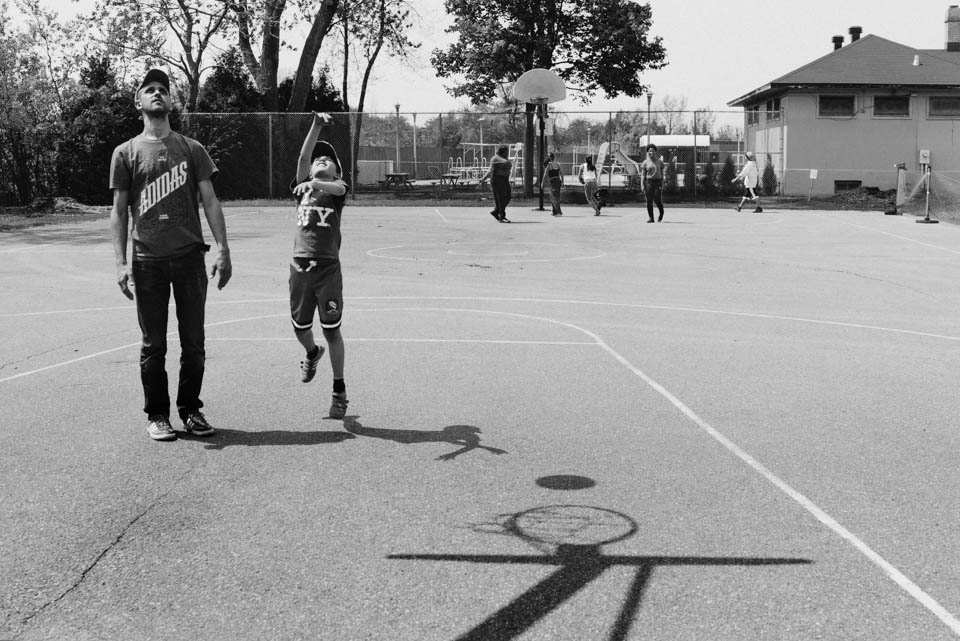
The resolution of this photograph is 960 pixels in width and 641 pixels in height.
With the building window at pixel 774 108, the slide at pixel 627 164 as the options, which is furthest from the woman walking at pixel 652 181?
the building window at pixel 774 108

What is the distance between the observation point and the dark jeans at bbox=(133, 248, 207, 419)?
22.5ft

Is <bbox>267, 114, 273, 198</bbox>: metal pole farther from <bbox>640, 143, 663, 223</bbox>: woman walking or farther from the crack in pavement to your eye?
the crack in pavement

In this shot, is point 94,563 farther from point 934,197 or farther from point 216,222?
point 934,197

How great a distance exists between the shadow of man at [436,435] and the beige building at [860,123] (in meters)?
42.7

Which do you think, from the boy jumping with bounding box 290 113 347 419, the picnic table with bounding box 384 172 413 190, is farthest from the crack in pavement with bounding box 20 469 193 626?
the picnic table with bounding box 384 172 413 190

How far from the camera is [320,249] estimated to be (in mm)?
7309

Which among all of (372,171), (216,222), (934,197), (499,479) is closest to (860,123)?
(934,197)

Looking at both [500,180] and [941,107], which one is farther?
[941,107]

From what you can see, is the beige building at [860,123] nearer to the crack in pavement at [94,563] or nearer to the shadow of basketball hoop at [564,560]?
the shadow of basketball hoop at [564,560]

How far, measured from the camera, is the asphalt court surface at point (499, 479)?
4.11 metres

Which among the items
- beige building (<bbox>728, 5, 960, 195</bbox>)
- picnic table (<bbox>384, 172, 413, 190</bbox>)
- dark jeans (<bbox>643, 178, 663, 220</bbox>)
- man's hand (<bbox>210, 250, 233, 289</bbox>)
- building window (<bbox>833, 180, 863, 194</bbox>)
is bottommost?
man's hand (<bbox>210, 250, 233, 289</bbox>)

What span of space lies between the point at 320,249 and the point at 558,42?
40.3 meters

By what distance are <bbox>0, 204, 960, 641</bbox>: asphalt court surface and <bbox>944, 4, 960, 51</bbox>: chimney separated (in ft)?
160

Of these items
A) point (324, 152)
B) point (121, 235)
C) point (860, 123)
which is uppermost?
point (860, 123)
